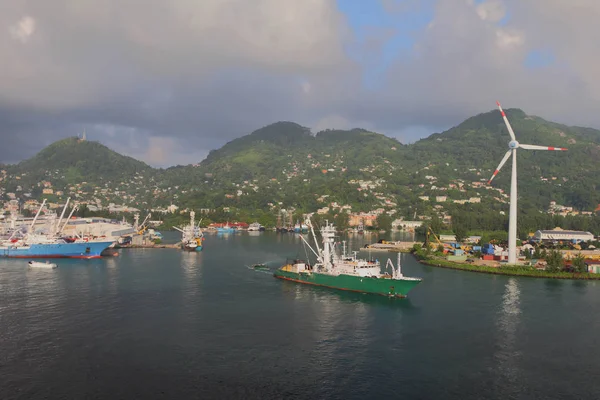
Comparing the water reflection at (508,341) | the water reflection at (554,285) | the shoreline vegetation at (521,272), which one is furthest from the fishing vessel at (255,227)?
the water reflection at (508,341)

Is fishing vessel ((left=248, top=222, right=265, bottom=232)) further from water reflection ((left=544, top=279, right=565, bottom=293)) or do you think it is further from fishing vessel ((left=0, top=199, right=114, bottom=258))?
water reflection ((left=544, top=279, right=565, bottom=293))

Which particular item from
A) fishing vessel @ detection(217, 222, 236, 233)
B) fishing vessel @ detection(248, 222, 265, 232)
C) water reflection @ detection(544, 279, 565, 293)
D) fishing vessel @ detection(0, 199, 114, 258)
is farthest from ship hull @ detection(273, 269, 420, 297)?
fishing vessel @ detection(248, 222, 265, 232)

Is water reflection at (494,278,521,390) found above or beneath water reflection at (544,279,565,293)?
beneath

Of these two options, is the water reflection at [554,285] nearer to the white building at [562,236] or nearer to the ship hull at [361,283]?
the ship hull at [361,283]

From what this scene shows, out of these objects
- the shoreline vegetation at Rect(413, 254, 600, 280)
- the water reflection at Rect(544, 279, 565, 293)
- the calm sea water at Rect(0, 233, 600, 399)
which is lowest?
the calm sea water at Rect(0, 233, 600, 399)

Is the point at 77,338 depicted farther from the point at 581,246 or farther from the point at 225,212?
Result: the point at 225,212
